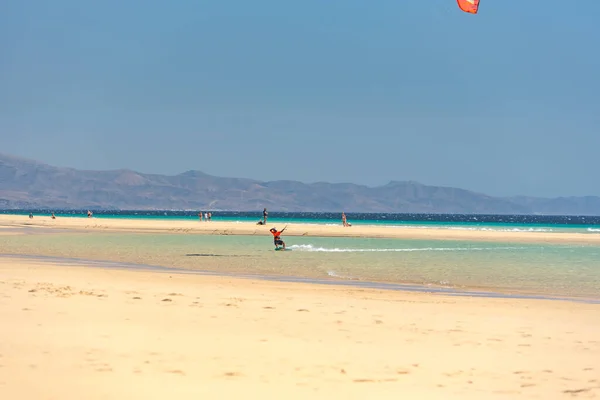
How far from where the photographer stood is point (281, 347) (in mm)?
8867

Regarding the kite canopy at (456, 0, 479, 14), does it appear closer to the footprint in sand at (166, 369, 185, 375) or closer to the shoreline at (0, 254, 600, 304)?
the shoreline at (0, 254, 600, 304)

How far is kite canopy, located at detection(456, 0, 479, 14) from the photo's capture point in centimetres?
1210

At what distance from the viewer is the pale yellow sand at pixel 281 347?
710 cm

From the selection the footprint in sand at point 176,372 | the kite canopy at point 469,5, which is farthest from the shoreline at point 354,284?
the footprint in sand at point 176,372

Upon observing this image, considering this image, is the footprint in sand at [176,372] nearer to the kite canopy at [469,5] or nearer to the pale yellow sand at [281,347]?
the pale yellow sand at [281,347]

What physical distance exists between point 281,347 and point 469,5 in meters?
6.57

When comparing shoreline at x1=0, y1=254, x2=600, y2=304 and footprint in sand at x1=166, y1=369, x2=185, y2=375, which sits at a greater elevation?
footprint in sand at x1=166, y1=369, x2=185, y2=375

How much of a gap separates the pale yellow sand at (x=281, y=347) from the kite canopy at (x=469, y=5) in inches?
190

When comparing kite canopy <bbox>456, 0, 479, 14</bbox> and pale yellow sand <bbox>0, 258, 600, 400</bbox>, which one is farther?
Result: kite canopy <bbox>456, 0, 479, 14</bbox>

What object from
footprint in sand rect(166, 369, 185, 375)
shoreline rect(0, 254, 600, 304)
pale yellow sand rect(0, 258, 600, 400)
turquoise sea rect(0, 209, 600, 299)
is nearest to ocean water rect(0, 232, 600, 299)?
turquoise sea rect(0, 209, 600, 299)

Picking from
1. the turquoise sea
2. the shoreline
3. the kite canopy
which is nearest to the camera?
the kite canopy

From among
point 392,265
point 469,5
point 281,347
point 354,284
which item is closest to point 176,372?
point 281,347

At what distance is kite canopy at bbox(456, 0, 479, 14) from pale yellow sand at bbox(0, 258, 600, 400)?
4.83 metres

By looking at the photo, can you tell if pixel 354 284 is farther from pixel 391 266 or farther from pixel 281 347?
pixel 281 347
